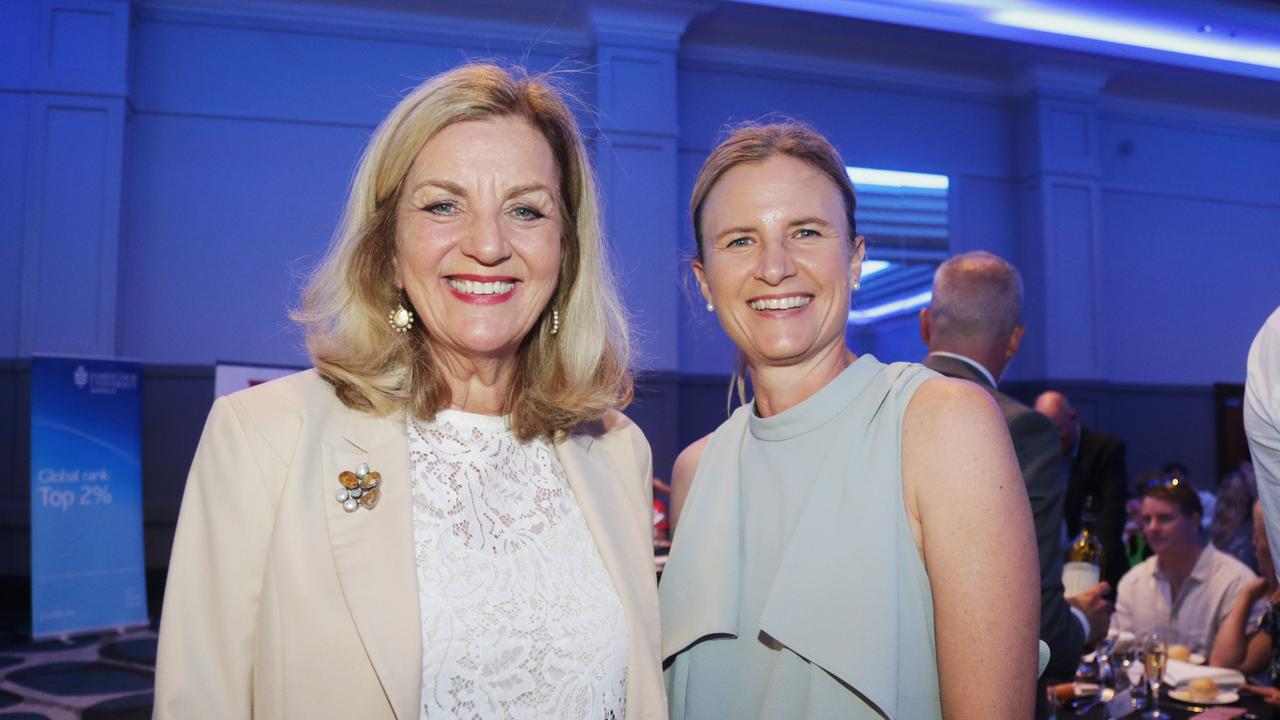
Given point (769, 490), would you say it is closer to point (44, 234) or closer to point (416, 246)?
point (416, 246)

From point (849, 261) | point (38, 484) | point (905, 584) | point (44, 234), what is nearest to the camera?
point (905, 584)

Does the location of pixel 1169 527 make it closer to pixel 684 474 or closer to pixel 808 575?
pixel 684 474

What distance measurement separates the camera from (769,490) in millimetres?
1599

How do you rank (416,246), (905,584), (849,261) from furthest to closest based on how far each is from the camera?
1. (849,261)
2. (416,246)
3. (905,584)

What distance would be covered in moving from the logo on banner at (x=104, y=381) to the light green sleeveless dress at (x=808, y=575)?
203 inches

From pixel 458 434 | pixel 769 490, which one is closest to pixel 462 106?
pixel 458 434

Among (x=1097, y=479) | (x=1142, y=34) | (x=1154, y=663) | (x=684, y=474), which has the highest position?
(x=1142, y=34)

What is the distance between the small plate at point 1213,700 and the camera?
104 inches

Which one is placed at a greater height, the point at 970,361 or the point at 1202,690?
the point at 970,361

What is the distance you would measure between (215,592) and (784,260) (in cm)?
99

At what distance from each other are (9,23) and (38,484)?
3416 mm

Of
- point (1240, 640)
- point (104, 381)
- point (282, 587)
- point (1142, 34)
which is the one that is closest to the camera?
point (282, 587)

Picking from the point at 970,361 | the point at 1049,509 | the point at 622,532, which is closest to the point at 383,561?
the point at 622,532

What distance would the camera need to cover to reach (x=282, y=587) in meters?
1.27
